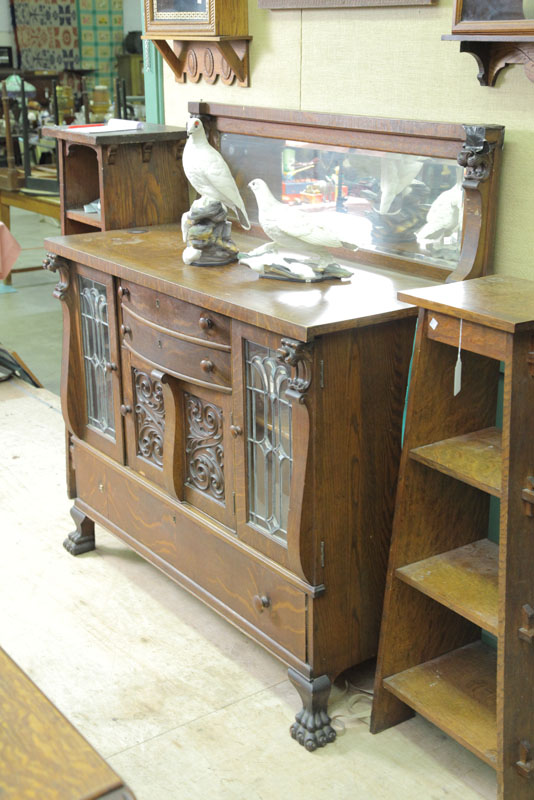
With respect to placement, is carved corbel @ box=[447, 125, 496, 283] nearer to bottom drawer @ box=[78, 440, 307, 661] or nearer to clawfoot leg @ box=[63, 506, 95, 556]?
bottom drawer @ box=[78, 440, 307, 661]

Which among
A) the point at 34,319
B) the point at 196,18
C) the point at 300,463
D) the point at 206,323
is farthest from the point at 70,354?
the point at 34,319

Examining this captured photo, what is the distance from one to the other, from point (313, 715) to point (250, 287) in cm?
113

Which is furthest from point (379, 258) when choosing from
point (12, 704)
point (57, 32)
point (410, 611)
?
point (57, 32)

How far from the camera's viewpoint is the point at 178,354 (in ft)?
8.71

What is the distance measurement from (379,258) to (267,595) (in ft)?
3.25

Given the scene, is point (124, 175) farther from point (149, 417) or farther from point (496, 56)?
point (496, 56)

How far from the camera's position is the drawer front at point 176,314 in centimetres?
247

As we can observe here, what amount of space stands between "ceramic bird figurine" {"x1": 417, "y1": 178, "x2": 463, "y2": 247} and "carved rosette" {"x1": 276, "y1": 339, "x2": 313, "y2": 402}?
22.7 inches

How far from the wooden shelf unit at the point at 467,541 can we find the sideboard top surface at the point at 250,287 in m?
0.20

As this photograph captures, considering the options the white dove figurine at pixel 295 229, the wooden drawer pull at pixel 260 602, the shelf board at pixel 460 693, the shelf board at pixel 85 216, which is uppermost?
the white dove figurine at pixel 295 229

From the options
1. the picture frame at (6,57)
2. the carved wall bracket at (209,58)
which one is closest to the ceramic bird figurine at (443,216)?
the carved wall bracket at (209,58)

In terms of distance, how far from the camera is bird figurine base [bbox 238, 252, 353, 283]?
252 centimetres

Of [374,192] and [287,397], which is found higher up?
[374,192]

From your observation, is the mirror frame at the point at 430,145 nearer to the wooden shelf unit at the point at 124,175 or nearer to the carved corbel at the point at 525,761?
the wooden shelf unit at the point at 124,175
